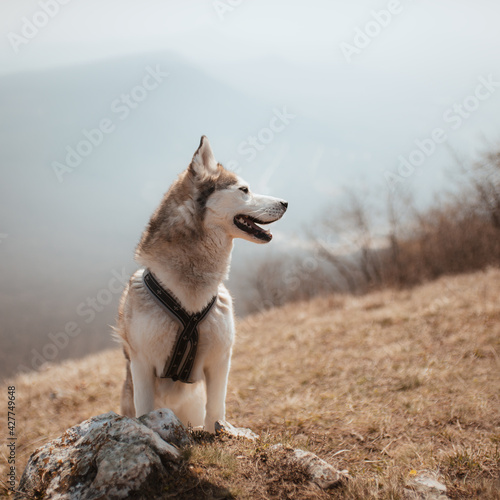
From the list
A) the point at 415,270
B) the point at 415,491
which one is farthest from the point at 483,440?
the point at 415,270

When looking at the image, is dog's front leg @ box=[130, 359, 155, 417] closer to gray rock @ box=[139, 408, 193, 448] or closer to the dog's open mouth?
gray rock @ box=[139, 408, 193, 448]

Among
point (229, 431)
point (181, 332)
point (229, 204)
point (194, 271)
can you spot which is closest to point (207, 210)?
point (229, 204)

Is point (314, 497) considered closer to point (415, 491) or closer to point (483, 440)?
point (415, 491)

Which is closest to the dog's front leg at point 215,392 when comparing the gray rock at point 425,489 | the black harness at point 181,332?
the black harness at point 181,332

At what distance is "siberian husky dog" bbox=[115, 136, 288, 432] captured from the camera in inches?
137

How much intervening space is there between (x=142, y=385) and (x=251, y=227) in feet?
5.66

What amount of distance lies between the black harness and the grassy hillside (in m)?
0.70

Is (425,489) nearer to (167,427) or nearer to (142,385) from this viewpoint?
(167,427)

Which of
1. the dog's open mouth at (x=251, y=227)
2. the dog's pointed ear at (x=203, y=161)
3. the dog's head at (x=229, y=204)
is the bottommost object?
the dog's open mouth at (x=251, y=227)

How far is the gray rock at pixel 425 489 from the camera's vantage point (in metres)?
2.71

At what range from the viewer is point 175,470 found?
2787 mm

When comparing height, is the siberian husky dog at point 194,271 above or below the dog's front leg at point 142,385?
above

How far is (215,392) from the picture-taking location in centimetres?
383

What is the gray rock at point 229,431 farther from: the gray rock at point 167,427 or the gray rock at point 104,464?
the gray rock at point 104,464
